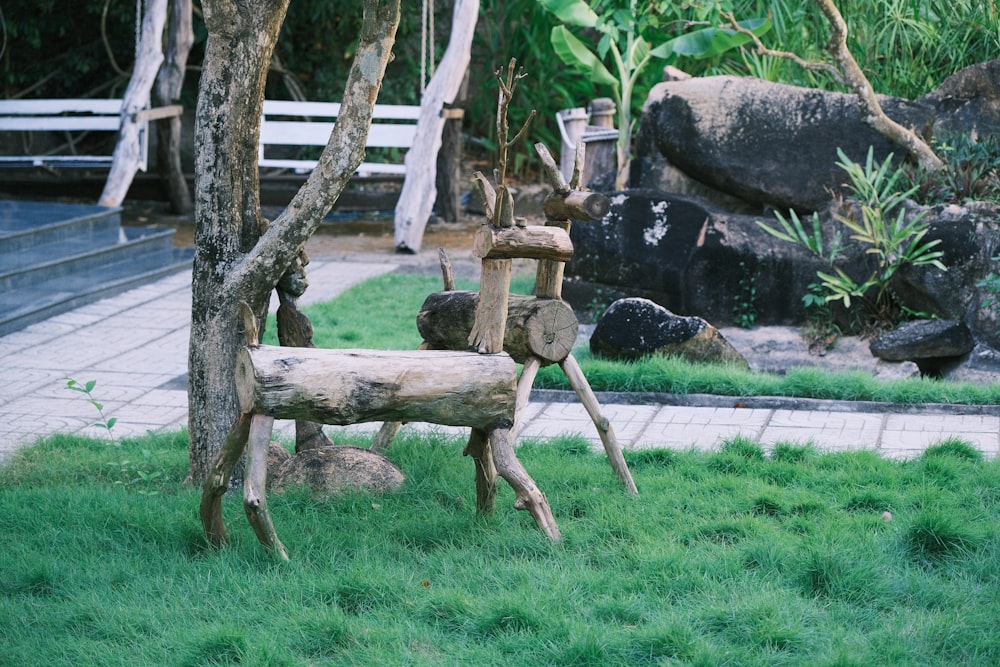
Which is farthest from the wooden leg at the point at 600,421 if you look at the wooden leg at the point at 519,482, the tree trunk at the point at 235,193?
the tree trunk at the point at 235,193

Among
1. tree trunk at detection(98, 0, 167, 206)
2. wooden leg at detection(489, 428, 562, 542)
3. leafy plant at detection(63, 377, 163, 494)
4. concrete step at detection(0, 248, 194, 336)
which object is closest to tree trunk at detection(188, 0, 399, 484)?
leafy plant at detection(63, 377, 163, 494)

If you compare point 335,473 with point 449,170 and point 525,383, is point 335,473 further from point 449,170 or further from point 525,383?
point 449,170

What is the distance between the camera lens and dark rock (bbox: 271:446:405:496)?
208 inches

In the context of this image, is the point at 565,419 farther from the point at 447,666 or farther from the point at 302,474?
the point at 447,666

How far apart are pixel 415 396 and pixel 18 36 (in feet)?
43.3

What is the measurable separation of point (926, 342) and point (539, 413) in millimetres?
2955

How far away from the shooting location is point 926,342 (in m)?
8.11

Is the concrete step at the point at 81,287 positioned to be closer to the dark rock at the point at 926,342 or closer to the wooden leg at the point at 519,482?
the wooden leg at the point at 519,482

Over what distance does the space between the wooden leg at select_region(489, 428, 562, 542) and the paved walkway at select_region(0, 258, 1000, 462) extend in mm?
1687

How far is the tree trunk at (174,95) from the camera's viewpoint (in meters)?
13.4

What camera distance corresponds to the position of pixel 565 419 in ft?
22.9

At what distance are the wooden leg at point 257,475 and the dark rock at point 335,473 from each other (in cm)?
84

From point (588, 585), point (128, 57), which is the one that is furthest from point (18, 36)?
point (588, 585)

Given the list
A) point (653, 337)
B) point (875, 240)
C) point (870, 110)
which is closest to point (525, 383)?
point (653, 337)
